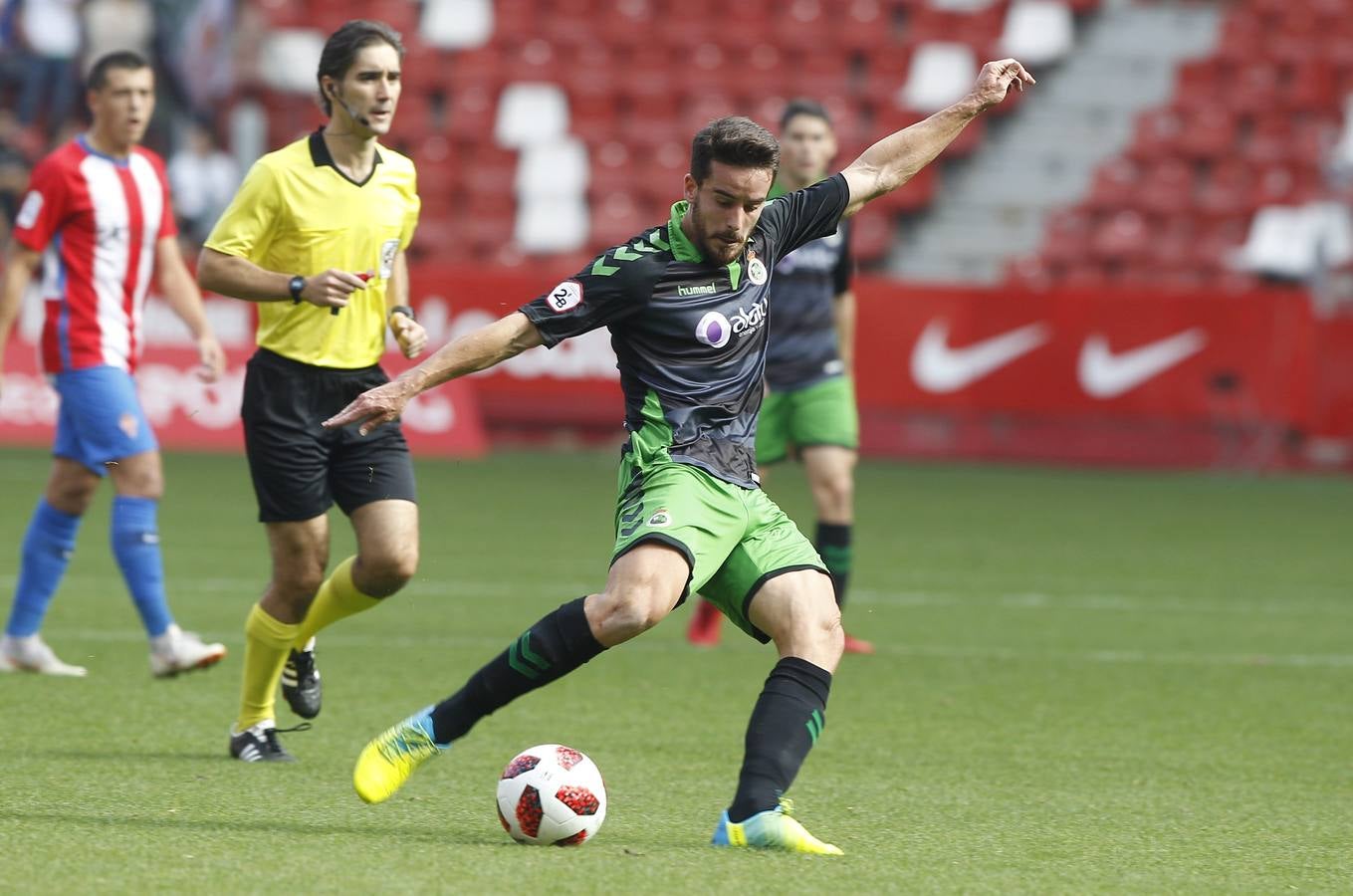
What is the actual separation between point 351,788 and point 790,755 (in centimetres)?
147

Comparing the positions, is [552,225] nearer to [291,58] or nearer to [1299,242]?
[291,58]

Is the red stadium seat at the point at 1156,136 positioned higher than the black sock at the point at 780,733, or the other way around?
the red stadium seat at the point at 1156,136

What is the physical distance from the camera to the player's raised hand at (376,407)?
469cm

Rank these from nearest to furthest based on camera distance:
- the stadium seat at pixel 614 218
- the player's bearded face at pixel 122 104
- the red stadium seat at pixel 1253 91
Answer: the player's bearded face at pixel 122 104 < the red stadium seat at pixel 1253 91 < the stadium seat at pixel 614 218

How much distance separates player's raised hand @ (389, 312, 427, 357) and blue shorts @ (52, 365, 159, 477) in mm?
1959

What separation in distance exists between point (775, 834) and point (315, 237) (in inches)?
96.0

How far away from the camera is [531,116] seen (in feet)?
70.1

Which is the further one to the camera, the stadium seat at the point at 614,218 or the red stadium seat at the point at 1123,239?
the stadium seat at the point at 614,218

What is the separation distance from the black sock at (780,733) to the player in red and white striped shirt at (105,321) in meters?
3.07

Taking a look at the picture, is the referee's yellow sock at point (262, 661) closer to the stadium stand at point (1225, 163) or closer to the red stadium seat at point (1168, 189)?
the stadium stand at point (1225, 163)

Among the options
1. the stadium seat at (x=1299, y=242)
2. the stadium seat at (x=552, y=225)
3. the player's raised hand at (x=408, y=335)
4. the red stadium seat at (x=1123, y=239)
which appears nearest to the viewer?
the player's raised hand at (x=408, y=335)

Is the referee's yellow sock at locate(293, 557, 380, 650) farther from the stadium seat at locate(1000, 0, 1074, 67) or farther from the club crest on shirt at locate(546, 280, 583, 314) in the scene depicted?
the stadium seat at locate(1000, 0, 1074, 67)

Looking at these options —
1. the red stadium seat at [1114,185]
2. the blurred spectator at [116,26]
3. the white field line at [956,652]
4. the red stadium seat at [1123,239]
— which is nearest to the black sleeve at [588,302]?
the white field line at [956,652]

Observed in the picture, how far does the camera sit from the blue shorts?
293 inches
